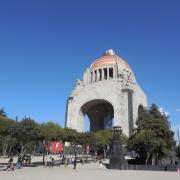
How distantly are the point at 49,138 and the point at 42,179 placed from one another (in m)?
15.6

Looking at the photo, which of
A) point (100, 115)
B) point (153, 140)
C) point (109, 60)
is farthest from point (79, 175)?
point (100, 115)

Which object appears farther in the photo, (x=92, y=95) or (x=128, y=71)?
(x=128, y=71)

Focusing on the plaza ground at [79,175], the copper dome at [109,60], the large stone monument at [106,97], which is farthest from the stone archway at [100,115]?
the plaza ground at [79,175]

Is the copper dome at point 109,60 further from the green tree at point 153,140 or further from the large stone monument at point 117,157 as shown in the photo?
the large stone monument at point 117,157

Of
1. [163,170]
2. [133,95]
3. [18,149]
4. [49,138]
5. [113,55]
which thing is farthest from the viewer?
[113,55]

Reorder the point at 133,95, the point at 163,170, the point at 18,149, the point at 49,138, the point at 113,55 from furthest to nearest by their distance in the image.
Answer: the point at 113,55 → the point at 18,149 → the point at 133,95 → the point at 49,138 → the point at 163,170

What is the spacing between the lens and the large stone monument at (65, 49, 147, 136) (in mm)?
58781

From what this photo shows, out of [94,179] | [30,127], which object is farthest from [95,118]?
[94,179]

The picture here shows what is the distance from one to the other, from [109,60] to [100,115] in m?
13.2

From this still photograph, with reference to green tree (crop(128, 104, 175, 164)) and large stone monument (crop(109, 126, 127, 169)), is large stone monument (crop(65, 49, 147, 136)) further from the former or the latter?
large stone monument (crop(109, 126, 127, 169))

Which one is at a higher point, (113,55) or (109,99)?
(113,55)

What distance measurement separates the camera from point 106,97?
202 ft

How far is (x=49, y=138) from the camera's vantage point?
34.1 meters

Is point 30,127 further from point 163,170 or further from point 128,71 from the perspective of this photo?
point 128,71
